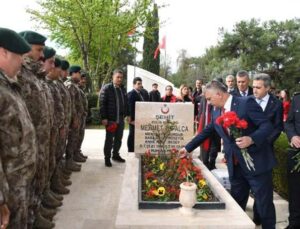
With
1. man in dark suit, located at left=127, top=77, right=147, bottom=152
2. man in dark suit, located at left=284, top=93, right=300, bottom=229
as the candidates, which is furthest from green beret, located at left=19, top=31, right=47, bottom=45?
man in dark suit, located at left=127, top=77, right=147, bottom=152

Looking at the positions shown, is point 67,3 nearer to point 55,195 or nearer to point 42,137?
point 55,195

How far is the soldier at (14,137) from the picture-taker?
8.63 feet

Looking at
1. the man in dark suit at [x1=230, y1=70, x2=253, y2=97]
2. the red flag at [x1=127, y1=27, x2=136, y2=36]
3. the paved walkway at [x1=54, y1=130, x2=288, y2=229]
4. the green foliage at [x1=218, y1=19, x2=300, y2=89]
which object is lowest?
the paved walkway at [x1=54, y1=130, x2=288, y2=229]

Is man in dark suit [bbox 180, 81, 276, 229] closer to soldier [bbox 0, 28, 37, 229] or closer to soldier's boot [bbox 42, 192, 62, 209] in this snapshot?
soldier [bbox 0, 28, 37, 229]

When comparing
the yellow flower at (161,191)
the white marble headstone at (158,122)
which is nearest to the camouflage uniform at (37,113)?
the yellow flower at (161,191)

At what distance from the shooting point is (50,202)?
16.9ft

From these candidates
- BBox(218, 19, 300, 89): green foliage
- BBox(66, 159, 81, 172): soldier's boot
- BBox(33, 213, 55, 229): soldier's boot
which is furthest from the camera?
BBox(218, 19, 300, 89): green foliage

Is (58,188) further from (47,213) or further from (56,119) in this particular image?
(56,119)

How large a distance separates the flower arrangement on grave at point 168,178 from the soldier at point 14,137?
1504 mm

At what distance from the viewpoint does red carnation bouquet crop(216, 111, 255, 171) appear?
374 centimetres

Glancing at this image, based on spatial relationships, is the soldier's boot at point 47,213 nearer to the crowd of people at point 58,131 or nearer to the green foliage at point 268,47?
the crowd of people at point 58,131

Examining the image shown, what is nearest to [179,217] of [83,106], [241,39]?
[83,106]

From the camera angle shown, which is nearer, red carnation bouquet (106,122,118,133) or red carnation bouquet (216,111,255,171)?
red carnation bouquet (216,111,255,171)

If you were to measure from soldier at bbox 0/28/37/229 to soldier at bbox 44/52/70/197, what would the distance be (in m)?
1.80
